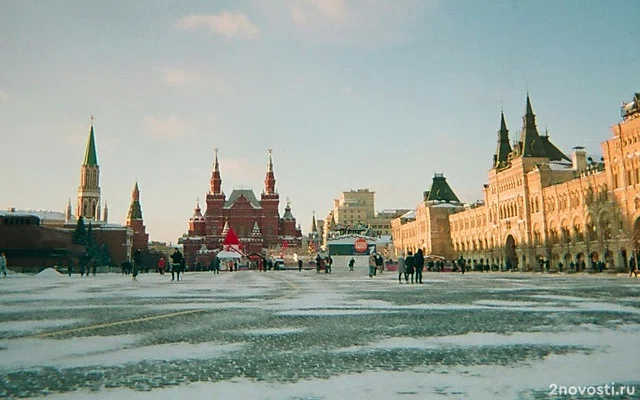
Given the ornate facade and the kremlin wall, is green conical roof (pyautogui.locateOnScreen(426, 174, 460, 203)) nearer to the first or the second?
the kremlin wall

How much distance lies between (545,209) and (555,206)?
229cm

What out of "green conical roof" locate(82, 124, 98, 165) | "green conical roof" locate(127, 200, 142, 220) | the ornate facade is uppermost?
"green conical roof" locate(82, 124, 98, 165)

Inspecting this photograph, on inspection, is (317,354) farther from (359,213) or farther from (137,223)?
(359,213)

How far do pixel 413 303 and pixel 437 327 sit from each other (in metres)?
4.69

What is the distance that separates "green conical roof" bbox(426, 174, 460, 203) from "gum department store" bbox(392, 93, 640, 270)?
0.86 ft

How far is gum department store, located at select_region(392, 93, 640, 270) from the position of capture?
4547 centimetres

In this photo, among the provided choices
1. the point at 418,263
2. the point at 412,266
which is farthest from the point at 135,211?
the point at 418,263

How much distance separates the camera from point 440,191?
323 ft

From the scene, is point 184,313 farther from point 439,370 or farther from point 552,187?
point 552,187

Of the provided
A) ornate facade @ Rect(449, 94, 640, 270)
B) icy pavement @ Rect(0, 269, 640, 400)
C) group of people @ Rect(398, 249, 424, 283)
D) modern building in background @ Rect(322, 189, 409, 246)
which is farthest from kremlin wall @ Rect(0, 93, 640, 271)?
modern building in background @ Rect(322, 189, 409, 246)

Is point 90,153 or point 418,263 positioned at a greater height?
point 90,153

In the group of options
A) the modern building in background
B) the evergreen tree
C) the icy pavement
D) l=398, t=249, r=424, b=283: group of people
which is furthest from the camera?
the modern building in background

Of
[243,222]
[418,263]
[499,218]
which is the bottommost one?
[418,263]

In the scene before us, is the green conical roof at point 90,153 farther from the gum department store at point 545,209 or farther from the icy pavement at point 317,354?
the icy pavement at point 317,354
